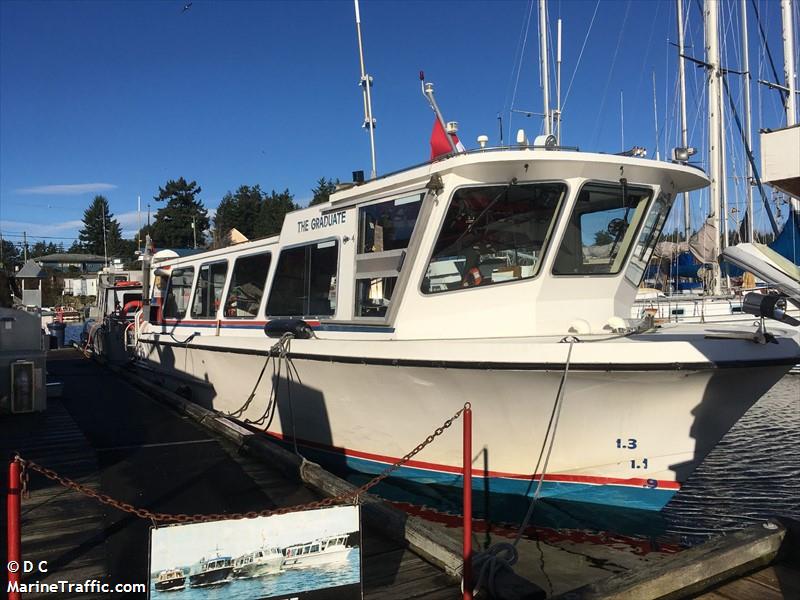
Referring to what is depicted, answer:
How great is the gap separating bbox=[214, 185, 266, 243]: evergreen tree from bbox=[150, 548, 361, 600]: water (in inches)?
2591

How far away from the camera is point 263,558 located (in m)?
2.84

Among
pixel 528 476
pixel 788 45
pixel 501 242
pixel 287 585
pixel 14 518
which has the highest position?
pixel 788 45

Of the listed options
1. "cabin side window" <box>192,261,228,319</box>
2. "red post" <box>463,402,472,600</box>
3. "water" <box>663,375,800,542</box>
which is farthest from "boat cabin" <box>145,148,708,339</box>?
"cabin side window" <box>192,261,228,319</box>

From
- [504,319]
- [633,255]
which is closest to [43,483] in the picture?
[504,319]

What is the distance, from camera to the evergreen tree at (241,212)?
68.4 meters

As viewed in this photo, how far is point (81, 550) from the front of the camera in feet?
12.8

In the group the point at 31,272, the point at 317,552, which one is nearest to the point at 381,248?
the point at 317,552

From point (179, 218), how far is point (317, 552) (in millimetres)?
65605

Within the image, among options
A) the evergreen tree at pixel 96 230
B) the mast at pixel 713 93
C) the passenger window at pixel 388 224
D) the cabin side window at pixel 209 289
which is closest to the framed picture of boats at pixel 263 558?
the passenger window at pixel 388 224

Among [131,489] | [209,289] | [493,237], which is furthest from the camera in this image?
[209,289]

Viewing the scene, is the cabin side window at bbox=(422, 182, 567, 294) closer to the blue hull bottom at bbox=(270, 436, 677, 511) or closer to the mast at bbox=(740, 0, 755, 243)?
the blue hull bottom at bbox=(270, 436, 677, 511)

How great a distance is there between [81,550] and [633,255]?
208 inches

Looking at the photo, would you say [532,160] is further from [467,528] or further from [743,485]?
[743,485]

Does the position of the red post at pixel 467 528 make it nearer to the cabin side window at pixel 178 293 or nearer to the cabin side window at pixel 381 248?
the cabin side window at pixel 381 248
